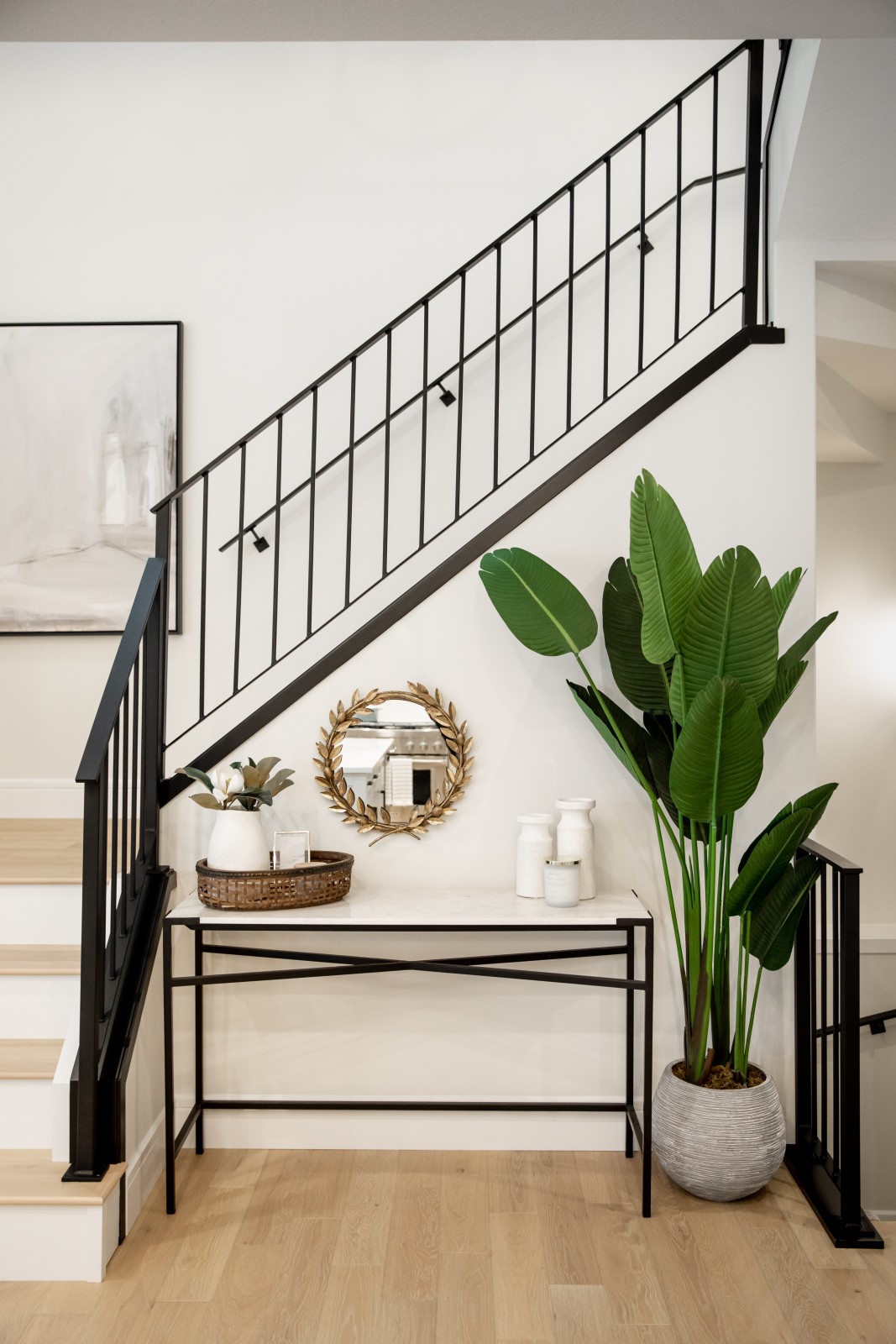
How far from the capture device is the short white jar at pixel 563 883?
2893 mm

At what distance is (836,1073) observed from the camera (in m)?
2.82

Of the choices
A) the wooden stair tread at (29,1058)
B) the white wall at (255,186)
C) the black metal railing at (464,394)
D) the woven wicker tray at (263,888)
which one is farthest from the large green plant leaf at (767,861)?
the white wall at (255,186)

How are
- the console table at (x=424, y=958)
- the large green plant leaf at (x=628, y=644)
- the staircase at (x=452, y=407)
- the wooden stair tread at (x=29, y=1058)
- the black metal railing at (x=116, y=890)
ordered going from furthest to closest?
the staircase at (x=452, y=407)
the large green plant leaf at (x=628, y=644)
the console table at (x=424, y=958)
the wooden stair tread at (x=29, y=1058)
the black metal railing at (x=116, y=890)

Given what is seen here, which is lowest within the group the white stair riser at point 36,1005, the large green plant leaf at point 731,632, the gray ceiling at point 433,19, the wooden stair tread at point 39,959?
the white stair riser at point 36,1005

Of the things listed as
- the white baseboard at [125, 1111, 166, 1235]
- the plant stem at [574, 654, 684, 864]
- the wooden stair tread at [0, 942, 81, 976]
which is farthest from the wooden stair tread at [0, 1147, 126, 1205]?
the plant stem at [574, 654, 684, 864]

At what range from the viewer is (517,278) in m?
4.27

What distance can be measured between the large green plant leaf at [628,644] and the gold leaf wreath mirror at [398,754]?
52 cm

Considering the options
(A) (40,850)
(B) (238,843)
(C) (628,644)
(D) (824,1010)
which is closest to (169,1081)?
(B) (238,843)

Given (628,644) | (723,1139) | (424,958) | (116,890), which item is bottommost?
(723,1139)

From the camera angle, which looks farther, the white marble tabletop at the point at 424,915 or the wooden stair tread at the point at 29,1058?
the white marble tabletop at the point at 424,915

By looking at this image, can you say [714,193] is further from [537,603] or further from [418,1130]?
[418,1130]

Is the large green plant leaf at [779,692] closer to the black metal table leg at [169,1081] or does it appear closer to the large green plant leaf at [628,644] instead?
the large green plant leaf at [628,644]

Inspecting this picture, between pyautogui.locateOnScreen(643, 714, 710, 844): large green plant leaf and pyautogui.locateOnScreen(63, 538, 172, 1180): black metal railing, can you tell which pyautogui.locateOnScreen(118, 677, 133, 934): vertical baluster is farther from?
pyautogui.locateOnScreen(643, 714, 710, 844): large green plant leaf

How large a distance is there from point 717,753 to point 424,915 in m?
0.88
